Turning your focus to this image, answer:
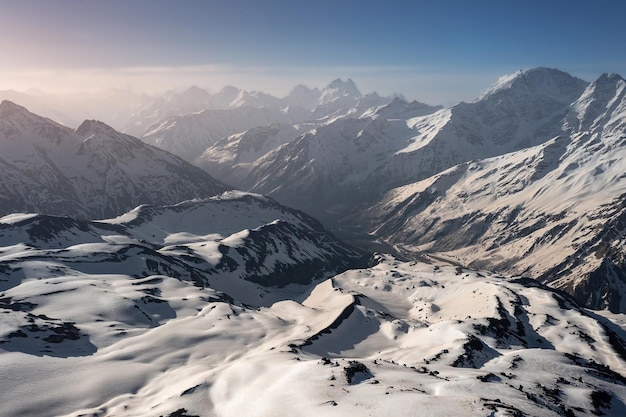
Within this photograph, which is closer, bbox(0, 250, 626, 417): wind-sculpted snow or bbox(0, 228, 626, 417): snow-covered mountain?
bbox(0, 250, 626, 417): wind-sculpted snow

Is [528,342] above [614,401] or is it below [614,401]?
below

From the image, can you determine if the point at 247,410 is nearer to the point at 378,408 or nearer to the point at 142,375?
the point at 378,408

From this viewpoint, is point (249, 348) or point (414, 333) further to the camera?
point (414, 333)

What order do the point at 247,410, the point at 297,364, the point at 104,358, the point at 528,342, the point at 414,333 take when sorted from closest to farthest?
1. the point at 247,410
2. the point at 297,364
3. the point at 104,358
4. the point at 414,333
5. the point at 528,342

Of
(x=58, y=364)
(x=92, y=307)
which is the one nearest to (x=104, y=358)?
(x=58, y=364)

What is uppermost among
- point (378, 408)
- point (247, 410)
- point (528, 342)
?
point (378, 408)

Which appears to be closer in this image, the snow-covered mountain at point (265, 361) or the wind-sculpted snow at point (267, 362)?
the wind-sculpted snow at point (267, 362)

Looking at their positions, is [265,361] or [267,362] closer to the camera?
[267,362]

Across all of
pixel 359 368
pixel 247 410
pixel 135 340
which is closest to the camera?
pixel 247 410
